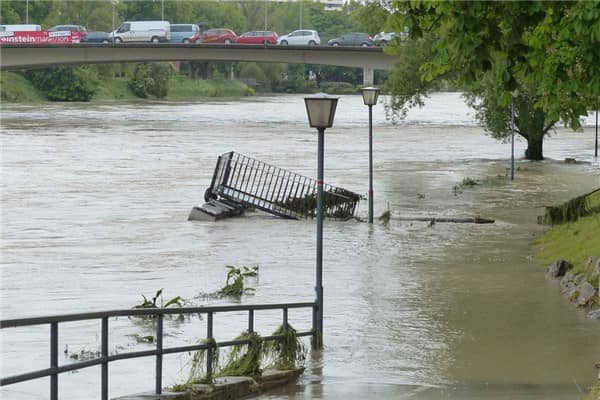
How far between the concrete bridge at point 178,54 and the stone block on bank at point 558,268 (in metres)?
51.8

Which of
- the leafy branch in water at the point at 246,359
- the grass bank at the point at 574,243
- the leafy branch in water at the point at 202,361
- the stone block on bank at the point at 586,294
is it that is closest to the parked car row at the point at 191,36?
the grass bank at the point at 574,243

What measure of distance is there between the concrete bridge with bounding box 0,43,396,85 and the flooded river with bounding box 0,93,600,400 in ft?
56.7

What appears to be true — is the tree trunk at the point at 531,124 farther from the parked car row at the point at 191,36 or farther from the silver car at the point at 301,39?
the silver car at the point at 301,39

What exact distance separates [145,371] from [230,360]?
236 cm

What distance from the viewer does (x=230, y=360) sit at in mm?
11938

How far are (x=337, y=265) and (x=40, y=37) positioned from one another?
64354 mm

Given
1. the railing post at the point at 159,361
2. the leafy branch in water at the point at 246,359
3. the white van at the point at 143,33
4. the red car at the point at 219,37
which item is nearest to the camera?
the railing post at the point at 159,361

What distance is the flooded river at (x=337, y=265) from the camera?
1426cm

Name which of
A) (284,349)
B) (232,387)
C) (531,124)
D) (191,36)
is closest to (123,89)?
(191,36)

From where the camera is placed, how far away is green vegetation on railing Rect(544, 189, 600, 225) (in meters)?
27.5

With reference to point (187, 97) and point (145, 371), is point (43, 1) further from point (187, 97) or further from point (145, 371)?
point (145, 371)

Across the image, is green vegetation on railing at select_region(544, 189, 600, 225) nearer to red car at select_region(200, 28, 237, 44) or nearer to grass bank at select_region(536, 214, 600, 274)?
grass bank at select_region(536, 214, 600, 274)

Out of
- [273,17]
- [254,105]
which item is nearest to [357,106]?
[254,105]

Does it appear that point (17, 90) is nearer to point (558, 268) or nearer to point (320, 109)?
point (558, 268)
